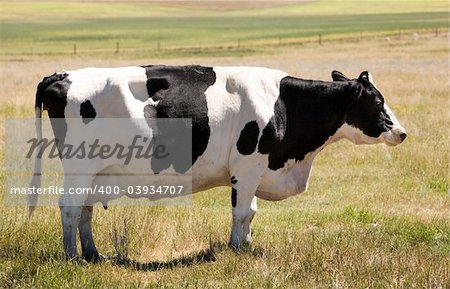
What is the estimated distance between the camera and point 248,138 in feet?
27.8

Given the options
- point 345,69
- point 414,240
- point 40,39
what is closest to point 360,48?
point 345,69

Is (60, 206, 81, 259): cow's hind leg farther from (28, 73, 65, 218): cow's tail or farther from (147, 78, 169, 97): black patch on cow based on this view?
(147, 78, 169, 97): black patch on cow

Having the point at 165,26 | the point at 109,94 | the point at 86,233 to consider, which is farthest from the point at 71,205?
the point at 165,26

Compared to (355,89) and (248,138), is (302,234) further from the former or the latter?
(355,89)

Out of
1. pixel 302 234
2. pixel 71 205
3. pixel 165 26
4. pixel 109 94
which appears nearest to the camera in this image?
pixel 71 205

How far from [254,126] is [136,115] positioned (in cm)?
124

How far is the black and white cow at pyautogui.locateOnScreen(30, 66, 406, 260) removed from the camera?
323 inches

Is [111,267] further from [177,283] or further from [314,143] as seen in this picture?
[314,143]

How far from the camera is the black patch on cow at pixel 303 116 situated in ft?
28.7

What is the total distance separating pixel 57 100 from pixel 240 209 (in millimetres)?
2213

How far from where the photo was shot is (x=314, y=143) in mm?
9062

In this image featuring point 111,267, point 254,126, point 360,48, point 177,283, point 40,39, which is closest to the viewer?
point 177,283

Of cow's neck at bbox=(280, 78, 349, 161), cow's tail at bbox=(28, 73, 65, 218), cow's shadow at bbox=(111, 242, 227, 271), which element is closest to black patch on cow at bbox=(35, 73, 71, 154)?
cow's tail at bbox=(28, 73, 65, 218)

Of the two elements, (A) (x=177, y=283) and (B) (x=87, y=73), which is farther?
(B) (x=87, y=73)
